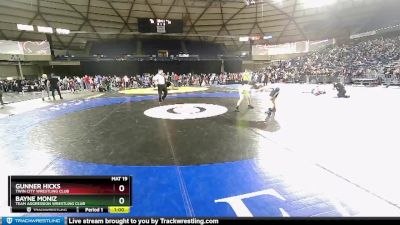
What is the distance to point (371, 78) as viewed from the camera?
16438mm

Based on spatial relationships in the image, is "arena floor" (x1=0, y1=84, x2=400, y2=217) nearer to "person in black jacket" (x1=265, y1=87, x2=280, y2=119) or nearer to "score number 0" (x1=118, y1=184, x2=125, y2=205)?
"score number 0" (x1=118, y1=184, x2=125, y2=205)

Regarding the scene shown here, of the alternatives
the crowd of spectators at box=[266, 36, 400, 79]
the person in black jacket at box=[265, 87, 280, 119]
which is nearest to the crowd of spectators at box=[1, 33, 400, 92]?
the crowd of spectators at box=[266, 36, 400, 79]

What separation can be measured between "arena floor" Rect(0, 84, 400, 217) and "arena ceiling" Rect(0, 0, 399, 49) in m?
22.6

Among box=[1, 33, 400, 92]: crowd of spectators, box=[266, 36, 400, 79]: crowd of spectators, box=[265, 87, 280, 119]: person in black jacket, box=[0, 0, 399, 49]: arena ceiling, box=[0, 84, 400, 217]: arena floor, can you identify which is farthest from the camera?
box=[0, 0, 399, 49]: arena ceiling

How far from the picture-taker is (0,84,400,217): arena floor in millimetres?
2027

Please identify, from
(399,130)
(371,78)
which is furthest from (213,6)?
(399,130)

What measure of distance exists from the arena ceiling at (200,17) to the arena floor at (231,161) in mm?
22555

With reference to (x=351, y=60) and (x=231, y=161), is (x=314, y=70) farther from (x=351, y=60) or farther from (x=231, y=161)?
(x=231, y=161)

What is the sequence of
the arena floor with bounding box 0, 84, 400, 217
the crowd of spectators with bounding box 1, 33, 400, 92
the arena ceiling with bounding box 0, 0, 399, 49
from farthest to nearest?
the arena ceiling with bounding box 0, 0, 399, 49 → the crowd of spectators with bounding box 1, 33, 400, 92 → the arena floor with bounding box 0, 84, 400, 217

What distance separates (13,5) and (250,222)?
2863 cm

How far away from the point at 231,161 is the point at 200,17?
29.7 metres
